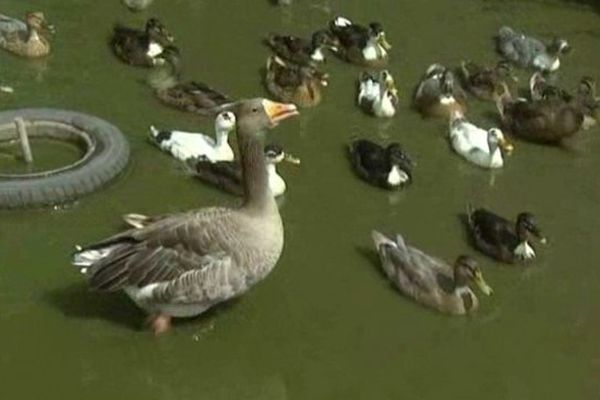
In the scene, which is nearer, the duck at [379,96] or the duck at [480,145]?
the duck at [480,145]

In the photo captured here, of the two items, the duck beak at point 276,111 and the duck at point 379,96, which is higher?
the duck beak at point 276,111

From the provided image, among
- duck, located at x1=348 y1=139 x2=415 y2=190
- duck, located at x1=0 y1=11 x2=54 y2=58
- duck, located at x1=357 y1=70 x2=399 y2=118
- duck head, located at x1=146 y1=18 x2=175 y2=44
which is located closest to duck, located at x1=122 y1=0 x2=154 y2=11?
duck head, located at x1=146 y1=18 x2=175 y2=44

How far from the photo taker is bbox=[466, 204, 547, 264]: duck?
8547 mm

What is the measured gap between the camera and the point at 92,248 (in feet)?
24.9

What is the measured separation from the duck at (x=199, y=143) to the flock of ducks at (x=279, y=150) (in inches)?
0.4

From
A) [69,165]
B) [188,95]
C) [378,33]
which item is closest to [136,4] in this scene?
[188,95]

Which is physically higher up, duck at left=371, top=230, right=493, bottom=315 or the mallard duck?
duck at left=371, top=230, right=493, bottom=315

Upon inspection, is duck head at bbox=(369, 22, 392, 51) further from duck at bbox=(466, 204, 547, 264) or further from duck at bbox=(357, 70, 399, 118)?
duck at bbox=(466, 204, 547, 264)

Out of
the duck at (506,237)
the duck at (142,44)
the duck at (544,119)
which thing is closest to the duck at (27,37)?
the duck at (142,44)

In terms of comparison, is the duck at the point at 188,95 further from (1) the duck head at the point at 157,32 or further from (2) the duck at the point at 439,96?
(2) the duck at the point at 439,96

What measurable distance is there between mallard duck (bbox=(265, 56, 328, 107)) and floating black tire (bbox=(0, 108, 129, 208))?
1.65 metres

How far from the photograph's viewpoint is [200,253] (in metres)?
7.53

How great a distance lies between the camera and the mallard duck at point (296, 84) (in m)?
10.6

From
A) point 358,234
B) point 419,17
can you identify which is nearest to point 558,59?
point 419,17
